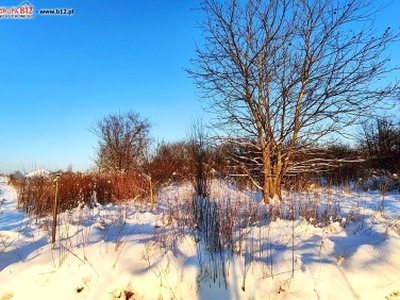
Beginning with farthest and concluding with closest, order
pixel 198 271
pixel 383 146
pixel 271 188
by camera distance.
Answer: pixel 383 146 → pixel 271 188 → pixel 198 271

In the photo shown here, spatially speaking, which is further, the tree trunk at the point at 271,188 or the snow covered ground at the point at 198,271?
the tree trunk at the point at 271,188

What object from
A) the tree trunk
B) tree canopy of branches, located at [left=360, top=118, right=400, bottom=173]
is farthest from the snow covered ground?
tree canopy of branches, located at [left=360, top=118, right=400, bottom=173]

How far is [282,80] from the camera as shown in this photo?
18.8ft

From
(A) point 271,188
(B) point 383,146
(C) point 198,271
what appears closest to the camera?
(C) point 198,271

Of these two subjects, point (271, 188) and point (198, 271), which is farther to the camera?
point (271, 188)

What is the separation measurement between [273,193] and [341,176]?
595 cm

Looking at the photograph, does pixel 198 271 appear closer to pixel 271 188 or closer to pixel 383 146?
pixel 271 188

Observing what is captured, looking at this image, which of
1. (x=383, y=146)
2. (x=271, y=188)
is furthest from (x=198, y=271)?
(x=383, y=146)

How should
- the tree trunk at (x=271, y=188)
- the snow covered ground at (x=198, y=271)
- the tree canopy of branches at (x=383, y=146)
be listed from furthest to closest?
the tree canopy of branches at (x=383, y=146), the tree trunk at (x=271, y=188), the snow covered ground at (x=198, y=271)

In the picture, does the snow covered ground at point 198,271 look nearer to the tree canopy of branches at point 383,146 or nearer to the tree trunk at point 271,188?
the tree trunk at point 271,188

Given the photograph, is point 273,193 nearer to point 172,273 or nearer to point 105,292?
point 172,273

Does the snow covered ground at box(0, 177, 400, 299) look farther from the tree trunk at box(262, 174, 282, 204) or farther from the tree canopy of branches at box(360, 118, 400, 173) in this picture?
the tree canopy of branches at box(360, 118, 400, 173)

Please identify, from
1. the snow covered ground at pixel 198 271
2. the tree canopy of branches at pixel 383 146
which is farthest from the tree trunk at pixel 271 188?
the tree canopy of branches at pixel 383 146

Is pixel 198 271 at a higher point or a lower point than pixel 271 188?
lower
